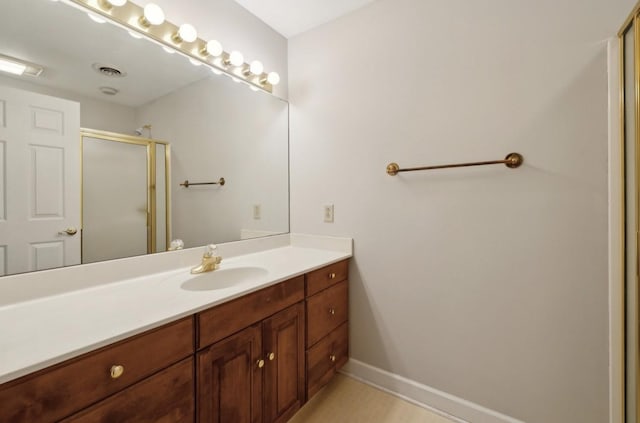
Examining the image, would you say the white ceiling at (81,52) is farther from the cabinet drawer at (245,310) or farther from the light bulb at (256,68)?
the cabinet drawer at (245,310)

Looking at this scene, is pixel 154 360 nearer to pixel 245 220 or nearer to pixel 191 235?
pixel 191 235

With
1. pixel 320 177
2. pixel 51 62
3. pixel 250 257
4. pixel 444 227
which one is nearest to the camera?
pixel 51 62

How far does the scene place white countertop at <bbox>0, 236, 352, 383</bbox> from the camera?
0.61 m

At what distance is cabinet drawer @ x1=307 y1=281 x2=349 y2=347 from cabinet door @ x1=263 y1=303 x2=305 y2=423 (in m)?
0.08

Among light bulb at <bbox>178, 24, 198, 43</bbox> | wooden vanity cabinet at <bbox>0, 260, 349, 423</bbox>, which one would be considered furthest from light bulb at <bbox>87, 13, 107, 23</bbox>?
wooden vanity cabinet at <bbox>0, 260, 349, 423</bbox>

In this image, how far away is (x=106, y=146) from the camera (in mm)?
1135

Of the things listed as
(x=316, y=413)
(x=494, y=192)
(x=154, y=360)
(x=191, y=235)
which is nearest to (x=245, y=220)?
(x=191, y=235)

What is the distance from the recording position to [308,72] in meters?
1.84

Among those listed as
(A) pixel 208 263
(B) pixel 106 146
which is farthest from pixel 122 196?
(A) pixel 208 263

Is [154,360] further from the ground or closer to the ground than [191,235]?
closer to the ground

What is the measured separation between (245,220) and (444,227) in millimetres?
1140

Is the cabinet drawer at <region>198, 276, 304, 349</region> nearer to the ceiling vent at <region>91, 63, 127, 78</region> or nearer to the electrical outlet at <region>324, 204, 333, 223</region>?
the electrical outlet at <region>324, 204, 333, 223</region>

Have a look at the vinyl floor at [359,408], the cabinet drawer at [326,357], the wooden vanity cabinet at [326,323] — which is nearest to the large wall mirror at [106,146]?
the wooden vanity cabinet at [326,323]

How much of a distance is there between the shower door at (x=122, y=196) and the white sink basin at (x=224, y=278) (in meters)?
0.24
